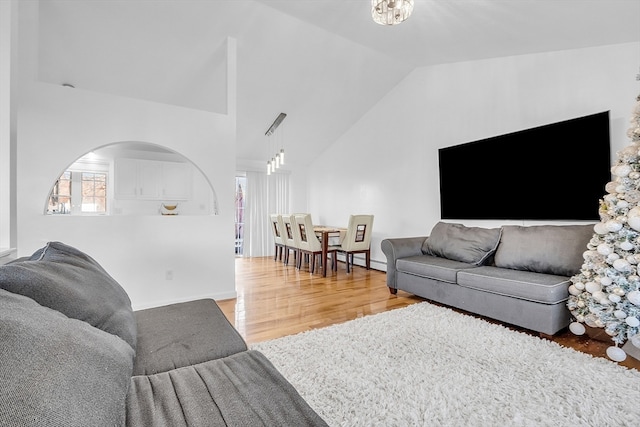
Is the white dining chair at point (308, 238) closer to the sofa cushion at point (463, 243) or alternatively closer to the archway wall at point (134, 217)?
the archway wall at point (134, 217)

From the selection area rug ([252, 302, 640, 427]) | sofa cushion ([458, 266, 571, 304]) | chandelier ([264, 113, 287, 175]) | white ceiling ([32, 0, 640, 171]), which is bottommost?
area rug ([252, 302, 640, 427])

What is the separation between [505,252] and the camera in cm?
305

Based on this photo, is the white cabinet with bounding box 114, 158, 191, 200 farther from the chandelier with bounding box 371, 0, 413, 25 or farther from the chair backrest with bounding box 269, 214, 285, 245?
the chandelier with bounding box 371, 0, 413, 25

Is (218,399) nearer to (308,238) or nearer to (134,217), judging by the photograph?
(134,217)

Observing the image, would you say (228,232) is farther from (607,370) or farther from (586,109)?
(586,109)

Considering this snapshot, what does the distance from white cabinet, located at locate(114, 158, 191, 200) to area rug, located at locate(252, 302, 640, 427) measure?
15.4 feet

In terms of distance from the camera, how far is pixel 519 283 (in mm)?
2494

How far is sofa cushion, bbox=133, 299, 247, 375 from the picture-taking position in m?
1.22

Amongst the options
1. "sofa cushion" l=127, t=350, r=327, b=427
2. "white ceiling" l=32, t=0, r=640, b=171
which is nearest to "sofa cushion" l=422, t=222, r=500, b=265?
"white ceiling" l=32, t=0, r=640, b=171

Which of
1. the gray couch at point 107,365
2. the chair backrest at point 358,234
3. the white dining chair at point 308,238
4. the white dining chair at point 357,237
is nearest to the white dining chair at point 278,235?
the white dining chair at point 308,238

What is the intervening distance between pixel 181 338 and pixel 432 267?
263 cm

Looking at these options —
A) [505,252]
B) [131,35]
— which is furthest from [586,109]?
[131,35]

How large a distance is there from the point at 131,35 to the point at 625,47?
201 inches

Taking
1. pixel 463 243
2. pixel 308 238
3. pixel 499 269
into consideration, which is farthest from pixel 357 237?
pixel 499 269
